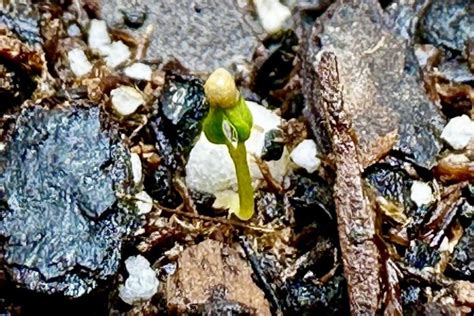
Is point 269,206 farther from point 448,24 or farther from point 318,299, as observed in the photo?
point 448,24

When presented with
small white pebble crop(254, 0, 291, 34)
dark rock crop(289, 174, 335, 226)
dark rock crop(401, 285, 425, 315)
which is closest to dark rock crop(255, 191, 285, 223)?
dark rock crop(289, 174, 335, 226)

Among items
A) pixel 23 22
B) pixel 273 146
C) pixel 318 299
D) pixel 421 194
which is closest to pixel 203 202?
pixel 273 146

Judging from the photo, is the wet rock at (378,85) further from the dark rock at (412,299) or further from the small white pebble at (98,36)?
the small white pebble at (98,36)

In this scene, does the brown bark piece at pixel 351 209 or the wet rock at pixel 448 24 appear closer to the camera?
the brown bark piece at pixel 351 209

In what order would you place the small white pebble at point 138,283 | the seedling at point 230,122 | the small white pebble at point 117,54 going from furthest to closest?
the small white pebble at point 117,54 < the small white pebble at point 138,283 < the seedling at point 230,122

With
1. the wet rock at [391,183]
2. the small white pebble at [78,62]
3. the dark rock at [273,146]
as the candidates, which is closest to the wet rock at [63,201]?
the small white pebble at [78,62]

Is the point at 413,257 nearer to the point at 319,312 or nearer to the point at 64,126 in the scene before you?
the point at 319,312

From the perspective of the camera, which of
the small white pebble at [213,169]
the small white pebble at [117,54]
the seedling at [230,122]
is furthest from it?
the small white pebble at [117,54]

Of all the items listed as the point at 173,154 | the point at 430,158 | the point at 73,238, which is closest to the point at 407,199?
the point at 430,158
